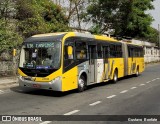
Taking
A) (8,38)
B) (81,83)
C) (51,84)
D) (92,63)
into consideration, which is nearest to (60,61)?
(51,84)

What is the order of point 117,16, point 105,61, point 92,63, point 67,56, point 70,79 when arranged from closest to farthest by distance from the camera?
point 67,56
point 70,79
point 92,63
point 105,61
point 117,16

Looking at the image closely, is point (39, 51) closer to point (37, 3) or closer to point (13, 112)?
point (13, 112)

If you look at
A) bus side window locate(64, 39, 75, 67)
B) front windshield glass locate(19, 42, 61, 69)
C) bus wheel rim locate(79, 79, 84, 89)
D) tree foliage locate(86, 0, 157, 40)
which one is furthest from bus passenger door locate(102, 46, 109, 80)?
tree foliage locate(86, 0, 157, 40)

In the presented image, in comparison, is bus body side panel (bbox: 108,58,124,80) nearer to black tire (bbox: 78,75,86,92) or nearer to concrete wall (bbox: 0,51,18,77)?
black tire (bbox: 78,75,86,92)

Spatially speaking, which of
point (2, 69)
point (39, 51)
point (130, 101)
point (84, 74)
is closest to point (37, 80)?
point (39, 51)

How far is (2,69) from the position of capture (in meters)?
23.8

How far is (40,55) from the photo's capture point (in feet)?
47.6

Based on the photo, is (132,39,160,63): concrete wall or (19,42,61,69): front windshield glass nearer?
(19,42,61,69): front windshield glass

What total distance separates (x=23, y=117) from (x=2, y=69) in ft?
48.3

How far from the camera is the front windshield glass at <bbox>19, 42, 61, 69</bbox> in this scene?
555 inches

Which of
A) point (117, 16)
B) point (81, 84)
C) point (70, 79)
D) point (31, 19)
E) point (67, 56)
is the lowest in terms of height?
point (81, 84)

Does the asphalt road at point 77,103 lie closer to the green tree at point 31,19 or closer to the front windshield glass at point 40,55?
the front windshield glass at point 40,55

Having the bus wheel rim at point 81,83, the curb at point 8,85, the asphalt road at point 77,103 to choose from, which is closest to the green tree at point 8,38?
the curb at point 8,85

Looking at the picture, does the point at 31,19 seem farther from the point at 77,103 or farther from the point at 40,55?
the point at 77,103
